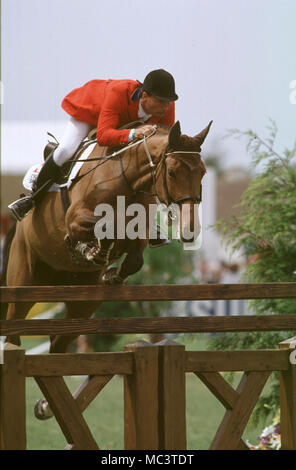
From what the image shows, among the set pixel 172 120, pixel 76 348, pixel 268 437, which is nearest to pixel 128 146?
pixel 172 120

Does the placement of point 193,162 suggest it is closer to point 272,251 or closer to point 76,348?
point 272,251

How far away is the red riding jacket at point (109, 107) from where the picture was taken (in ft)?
13.1

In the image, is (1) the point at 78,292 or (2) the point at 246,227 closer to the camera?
(1) the point at 78,292

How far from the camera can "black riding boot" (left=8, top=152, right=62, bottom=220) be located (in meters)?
4.46

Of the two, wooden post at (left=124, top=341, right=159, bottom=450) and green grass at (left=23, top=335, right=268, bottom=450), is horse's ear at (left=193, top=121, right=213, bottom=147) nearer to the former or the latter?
wooden post at (left=124, top=341, right=159, bottom=450)

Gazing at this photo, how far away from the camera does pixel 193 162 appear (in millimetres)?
3648

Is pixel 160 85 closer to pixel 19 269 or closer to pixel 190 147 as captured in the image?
pixel 190 147

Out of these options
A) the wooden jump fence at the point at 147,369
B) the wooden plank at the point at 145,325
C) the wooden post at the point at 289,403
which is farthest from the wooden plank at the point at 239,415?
the wooden plank at the point at 145,325

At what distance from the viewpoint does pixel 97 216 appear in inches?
158

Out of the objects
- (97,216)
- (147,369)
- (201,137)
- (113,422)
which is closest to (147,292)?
(147,369)

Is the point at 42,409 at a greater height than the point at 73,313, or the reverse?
the point at 73,313

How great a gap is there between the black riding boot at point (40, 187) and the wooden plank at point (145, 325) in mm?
1293

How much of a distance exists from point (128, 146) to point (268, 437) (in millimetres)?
2643

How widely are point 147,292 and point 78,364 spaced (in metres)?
0.46
